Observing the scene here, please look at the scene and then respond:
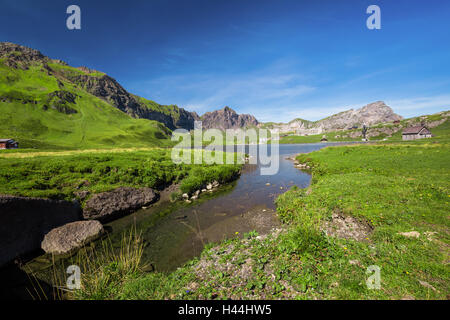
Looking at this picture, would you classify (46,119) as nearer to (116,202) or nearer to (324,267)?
(116,202)

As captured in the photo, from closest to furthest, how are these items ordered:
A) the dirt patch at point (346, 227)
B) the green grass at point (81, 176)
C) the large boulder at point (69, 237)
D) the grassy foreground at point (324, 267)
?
the grassy foreground at point (324, 267), the dirt patch at point (346, 227), the large boulder at point (69, 237), the green grass at point (81, 176)

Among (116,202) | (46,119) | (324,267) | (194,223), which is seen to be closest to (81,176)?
(116,202)

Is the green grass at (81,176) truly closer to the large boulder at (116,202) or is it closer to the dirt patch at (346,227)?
the large boulder at (116,202)

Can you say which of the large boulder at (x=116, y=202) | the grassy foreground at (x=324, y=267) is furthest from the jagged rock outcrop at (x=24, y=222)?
the grassy foreground at (x=324, y=267)

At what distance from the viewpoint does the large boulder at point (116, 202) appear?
19297 millimetres

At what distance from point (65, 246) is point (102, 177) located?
13346 millimetres

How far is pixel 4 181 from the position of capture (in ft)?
57.8

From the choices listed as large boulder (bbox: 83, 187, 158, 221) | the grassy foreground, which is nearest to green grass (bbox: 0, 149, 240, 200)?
large boulder (bbox: 83, 187, 158, 221)

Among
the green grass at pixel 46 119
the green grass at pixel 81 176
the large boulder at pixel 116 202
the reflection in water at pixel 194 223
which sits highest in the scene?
the green grass at pixel 46 119

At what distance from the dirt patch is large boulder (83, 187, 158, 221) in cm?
2200

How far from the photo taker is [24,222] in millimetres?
13797

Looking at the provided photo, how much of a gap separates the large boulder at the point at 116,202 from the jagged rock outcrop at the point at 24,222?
109 inches
